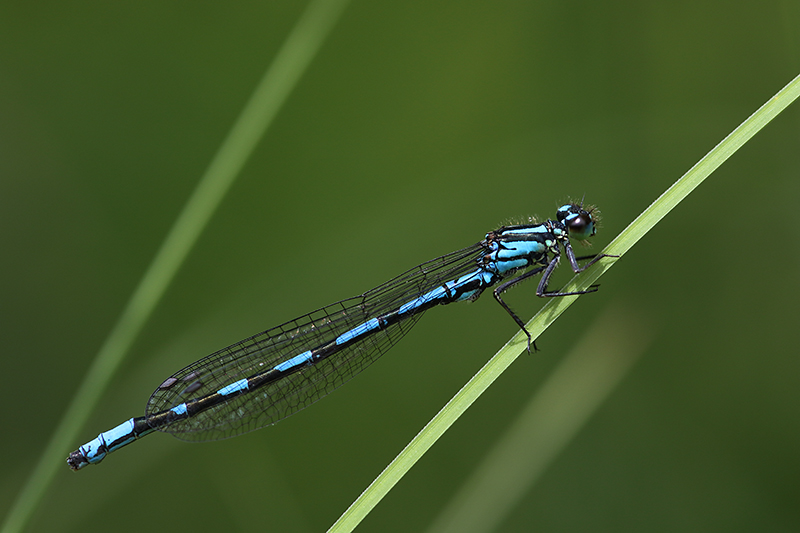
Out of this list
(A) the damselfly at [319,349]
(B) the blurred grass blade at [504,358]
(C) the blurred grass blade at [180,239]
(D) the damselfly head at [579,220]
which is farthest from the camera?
(A) the damselfly at [319,349]

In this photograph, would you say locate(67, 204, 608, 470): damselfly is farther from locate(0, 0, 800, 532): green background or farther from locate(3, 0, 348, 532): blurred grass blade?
locate(3, 0, 348, 532): blurred grass blade

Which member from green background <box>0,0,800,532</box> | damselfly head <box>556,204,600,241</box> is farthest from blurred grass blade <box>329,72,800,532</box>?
green background <box>0,0,800,532</box>

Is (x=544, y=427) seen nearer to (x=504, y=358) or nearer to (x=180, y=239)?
(x=504, y=358)

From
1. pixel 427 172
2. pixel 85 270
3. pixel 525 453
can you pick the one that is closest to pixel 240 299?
pixel 85 270

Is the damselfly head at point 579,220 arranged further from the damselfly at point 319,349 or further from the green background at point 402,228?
the green background at point 402,228

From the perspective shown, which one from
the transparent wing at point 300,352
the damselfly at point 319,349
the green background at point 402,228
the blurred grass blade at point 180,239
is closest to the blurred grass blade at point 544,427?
the green background at point 402,228

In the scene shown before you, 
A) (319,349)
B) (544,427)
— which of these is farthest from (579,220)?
(319,349)
